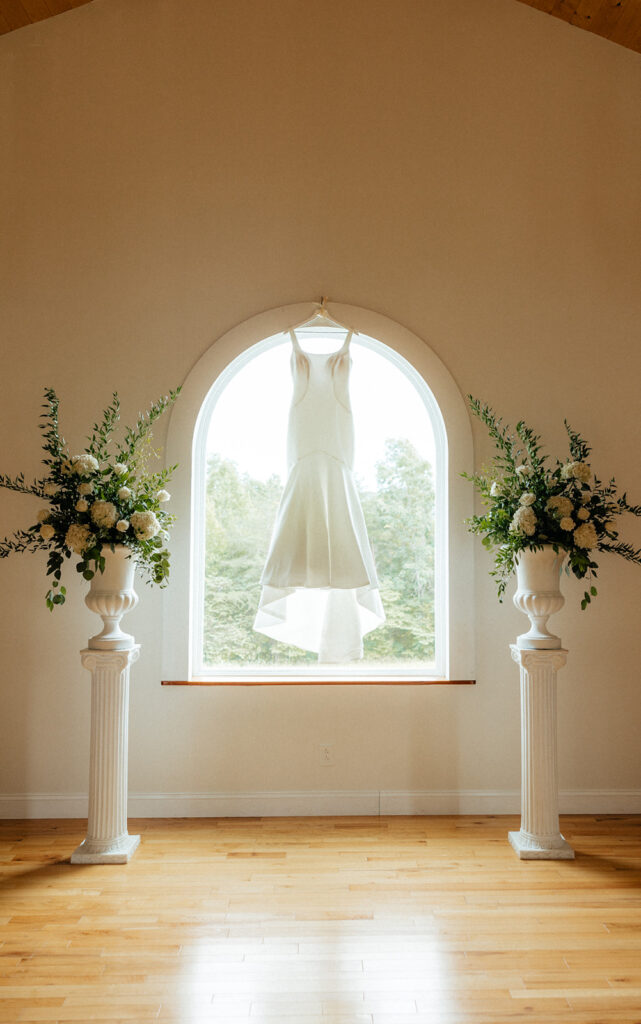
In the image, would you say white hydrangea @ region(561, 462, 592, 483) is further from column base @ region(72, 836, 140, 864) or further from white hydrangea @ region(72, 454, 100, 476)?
column base @ region(72, 836, 140, 864)

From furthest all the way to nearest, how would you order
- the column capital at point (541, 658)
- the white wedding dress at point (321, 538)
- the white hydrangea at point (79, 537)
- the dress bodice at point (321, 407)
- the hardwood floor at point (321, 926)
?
the dress bodice at point (321, 407), the white wedding dress at point (321, 538), the column capital at point (541, 658), the white hydrangea at point (79, 537), the hardwood floor at point (321, 926)

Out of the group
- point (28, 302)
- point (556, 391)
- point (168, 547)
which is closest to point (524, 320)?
point (556, 391)

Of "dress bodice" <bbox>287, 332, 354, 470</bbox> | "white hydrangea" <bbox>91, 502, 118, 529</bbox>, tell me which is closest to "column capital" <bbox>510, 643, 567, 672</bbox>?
"dress bodice" <bbox>287, 332, 354, 470</bbox>

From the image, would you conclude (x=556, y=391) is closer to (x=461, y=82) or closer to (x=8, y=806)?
(x=461, y=82)

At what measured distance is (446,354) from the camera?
3785 mm

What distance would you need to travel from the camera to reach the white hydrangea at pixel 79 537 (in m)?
3.01

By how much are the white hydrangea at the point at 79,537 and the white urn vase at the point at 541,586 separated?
71.1 inches

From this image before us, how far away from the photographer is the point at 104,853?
3.12 metres

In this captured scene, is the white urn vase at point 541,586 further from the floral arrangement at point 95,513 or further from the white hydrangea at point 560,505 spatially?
the floral arrangement at point 95,513

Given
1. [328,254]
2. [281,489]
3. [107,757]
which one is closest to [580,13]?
[328,254]

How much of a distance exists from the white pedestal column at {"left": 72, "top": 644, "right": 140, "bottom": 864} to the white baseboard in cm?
41

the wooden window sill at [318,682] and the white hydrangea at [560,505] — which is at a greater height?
the white hydrangea at [560,505]

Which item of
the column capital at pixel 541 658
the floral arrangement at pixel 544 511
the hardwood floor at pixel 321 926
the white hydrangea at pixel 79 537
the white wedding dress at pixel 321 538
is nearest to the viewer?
the hardwood floor at pixel 321 926

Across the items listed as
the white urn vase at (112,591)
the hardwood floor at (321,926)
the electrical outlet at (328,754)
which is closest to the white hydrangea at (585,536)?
the hardwood floor at (321,926)
